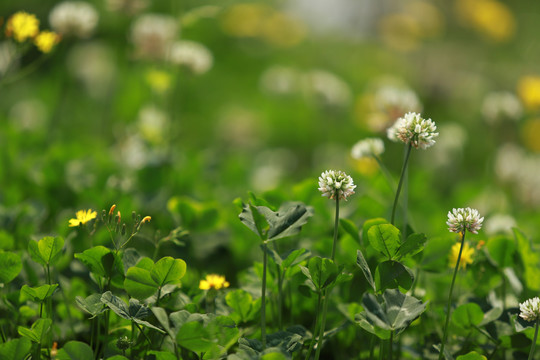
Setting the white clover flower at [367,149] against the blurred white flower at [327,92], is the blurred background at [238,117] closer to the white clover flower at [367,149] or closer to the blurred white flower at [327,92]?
the blurred white flower at [327,92]

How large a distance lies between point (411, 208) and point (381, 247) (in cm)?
108

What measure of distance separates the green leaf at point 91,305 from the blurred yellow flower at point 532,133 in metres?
3.81

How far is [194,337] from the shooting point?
2.85ft

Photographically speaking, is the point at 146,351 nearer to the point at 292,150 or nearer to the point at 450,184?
the point at 450,184

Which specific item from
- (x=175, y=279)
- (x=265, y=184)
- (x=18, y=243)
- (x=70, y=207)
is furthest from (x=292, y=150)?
(x=175, y=279)

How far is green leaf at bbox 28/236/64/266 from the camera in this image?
97 centimetres

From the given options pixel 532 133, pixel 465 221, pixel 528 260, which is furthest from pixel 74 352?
pixel 532 133

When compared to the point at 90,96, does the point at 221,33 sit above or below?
below

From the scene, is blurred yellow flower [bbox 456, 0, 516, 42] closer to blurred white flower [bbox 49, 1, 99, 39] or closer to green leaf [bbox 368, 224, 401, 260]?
blurred white flower [bbox 49, 1, 99, 39]

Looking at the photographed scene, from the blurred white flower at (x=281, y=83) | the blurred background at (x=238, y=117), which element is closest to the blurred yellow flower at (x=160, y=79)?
the blurred background at (x=238, y=117)

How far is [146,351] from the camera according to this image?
964 millimetres

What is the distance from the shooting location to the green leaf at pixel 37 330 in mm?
903

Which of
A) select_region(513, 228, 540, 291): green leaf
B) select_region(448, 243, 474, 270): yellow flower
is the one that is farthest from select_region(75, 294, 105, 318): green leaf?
select_region(513, 228, 540, 291): green leaf

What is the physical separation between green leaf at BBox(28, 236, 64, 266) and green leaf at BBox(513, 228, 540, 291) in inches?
33.7
